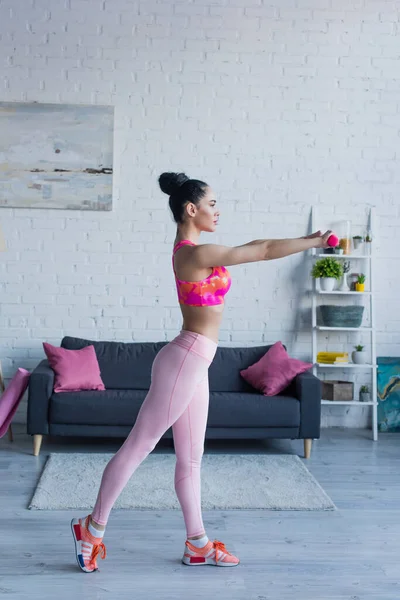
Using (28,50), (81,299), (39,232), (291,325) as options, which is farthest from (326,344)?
(28,50)

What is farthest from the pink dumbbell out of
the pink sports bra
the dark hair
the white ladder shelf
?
the white ladder shelf

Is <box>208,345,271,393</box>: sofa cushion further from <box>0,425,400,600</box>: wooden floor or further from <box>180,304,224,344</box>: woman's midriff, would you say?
<box>180,304,224,344</box>: woman's midriff

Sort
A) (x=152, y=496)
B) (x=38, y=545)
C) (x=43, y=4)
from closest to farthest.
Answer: (x=38, y=545)
(x=152, y=496)
(x=43, y=4)

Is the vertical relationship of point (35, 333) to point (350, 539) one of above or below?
above

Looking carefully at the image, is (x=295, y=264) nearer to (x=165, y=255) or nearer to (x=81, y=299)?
(x=165, y=255)

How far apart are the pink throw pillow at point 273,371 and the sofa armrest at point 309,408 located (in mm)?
173

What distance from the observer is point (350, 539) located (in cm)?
320

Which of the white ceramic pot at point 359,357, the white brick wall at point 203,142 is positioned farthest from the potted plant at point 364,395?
the white brick wall at point 203,142

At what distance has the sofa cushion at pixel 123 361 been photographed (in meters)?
5.12

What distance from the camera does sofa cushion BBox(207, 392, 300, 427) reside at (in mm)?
4629

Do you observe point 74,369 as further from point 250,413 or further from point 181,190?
point 181,190

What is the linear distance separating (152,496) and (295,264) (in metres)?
2.52

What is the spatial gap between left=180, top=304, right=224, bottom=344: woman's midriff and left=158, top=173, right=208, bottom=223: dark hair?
14.2 inches

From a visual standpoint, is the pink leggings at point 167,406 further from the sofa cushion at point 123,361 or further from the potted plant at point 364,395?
the potted plant at point 364,395
